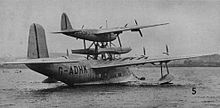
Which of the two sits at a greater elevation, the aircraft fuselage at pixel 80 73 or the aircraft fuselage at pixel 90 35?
the aircraft fuselage at pixel 90 35

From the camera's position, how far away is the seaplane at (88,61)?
24.8 meters

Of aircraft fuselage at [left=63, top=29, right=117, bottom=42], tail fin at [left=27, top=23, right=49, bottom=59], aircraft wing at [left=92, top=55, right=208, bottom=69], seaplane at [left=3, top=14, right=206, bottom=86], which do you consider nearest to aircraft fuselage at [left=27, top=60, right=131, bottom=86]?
seaplane at [left=3, top=14, right=206, bottom=86]

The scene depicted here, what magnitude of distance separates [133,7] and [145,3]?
0.79m

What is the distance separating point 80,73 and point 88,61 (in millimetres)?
2484

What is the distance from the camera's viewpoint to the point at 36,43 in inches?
981

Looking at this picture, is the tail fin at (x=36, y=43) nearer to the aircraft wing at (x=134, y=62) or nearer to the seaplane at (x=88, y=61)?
the seaplane at (x=88, y=61)

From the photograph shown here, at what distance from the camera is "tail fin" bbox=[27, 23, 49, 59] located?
971 inches

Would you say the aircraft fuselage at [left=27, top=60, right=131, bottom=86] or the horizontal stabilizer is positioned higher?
the horizontal stabilizer

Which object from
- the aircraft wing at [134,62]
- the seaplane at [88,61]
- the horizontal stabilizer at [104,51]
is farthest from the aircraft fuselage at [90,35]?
the aircraft wing at [134,62]

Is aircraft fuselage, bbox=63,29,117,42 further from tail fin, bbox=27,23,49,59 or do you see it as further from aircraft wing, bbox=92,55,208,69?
tail fin, bbox=27,23,49,59

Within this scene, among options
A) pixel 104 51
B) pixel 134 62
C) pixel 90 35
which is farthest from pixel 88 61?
pixel 134 62

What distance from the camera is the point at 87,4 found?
20.3 metres

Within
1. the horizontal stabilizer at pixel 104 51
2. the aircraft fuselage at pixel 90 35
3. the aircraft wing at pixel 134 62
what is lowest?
the aircraft wing at pixel 134 62

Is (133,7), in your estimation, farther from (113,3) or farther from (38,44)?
(38,44)
